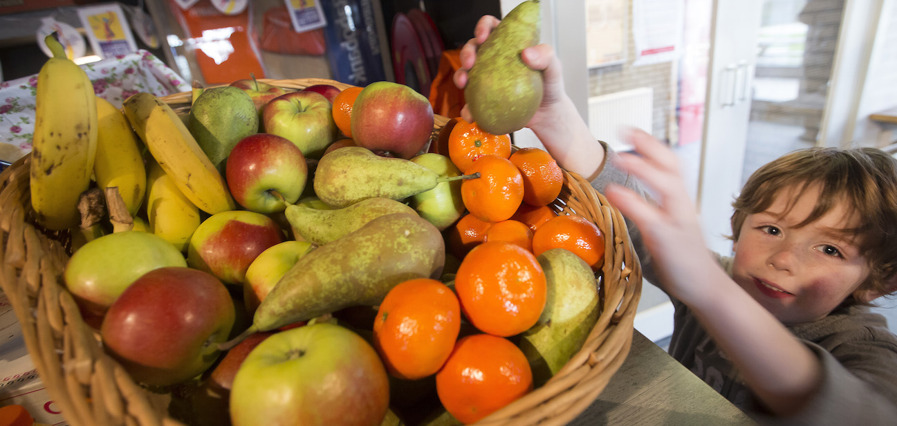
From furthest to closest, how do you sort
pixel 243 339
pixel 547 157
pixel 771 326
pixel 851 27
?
pixel 851 27 → pixel 547 157 → pixel 771 326 → pixel 243 339

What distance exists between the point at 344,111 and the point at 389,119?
16 cm

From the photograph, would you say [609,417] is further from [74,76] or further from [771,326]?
[74,76]

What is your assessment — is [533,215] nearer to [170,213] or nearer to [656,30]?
[170,213]

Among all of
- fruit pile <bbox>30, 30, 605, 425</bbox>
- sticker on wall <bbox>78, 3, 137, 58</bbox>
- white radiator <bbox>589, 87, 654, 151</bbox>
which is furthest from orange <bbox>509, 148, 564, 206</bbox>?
white radiator <bbox>589, 87, 654, 151</bbox>

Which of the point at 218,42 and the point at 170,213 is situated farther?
the point at 218,42

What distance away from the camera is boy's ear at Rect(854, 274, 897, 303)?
806mm

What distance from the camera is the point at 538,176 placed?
71 cm

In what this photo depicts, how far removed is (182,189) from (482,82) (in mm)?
538

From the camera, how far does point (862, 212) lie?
2.49 ft

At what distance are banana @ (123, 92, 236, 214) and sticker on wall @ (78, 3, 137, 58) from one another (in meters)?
1.56

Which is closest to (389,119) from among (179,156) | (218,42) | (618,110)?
(179,156)

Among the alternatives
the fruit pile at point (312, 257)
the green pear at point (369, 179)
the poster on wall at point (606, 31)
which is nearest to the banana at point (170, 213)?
the fruit pile at point (312, 257)

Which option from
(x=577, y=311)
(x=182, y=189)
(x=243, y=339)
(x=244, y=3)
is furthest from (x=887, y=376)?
(x=244, y=3)

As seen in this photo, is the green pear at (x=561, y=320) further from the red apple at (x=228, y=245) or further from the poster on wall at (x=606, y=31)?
the poster on wall at (x=606, y=31)
